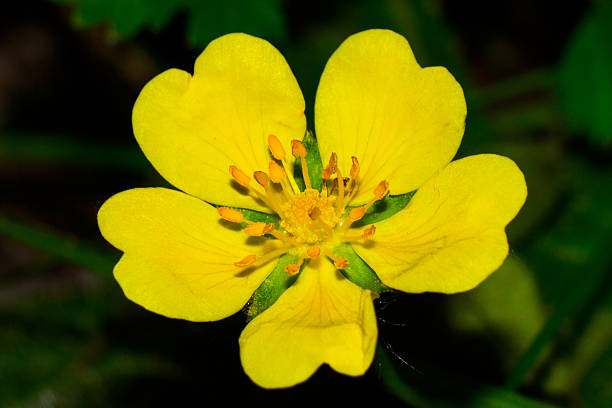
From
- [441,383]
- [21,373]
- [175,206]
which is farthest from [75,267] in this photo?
[441,383]

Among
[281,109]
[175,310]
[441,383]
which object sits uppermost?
[281,109]

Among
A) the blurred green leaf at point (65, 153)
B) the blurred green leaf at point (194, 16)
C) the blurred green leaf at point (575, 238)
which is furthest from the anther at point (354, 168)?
the blurred green leaf at point (65, 153)

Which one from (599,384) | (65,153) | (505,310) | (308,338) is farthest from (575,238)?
(65,153)

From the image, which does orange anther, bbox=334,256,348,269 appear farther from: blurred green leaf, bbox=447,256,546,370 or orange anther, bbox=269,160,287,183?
blurred green leaf, bbox=447,256,546,370

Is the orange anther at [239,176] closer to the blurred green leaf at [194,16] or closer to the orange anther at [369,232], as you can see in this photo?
the orange anther at [369,232]

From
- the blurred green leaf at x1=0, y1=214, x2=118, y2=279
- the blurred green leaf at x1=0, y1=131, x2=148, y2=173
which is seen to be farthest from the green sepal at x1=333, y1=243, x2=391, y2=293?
the blurred green leaf at x1=0, y1=131, x2=148, y2=173

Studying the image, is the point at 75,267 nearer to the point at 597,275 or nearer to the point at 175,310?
the point at 175,310

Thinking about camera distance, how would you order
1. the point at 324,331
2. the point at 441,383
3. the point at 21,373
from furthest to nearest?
1. the point at 21,373
2. the point at 441,383
3. the point at 324,331
